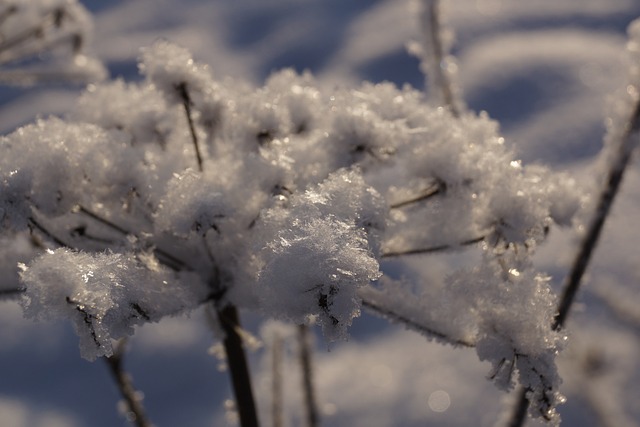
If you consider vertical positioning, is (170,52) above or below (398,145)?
above

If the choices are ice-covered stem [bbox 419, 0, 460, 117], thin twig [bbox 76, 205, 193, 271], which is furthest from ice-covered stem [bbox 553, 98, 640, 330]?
thin twig [bbox 76, 205, 193, 271]

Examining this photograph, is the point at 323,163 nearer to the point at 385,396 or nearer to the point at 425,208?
the point at 425,208

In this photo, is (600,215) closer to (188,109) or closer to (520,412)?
Result: (520,412)

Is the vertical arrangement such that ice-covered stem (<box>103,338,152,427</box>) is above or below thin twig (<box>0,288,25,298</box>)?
above

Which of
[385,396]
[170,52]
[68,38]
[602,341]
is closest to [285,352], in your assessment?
[170,52]

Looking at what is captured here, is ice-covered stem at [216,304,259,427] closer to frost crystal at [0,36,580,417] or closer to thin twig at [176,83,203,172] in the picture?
frost crystal at [0,36,580,417]

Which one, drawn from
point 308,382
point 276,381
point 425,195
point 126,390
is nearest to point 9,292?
point 126,390

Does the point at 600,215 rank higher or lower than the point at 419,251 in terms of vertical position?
higher
